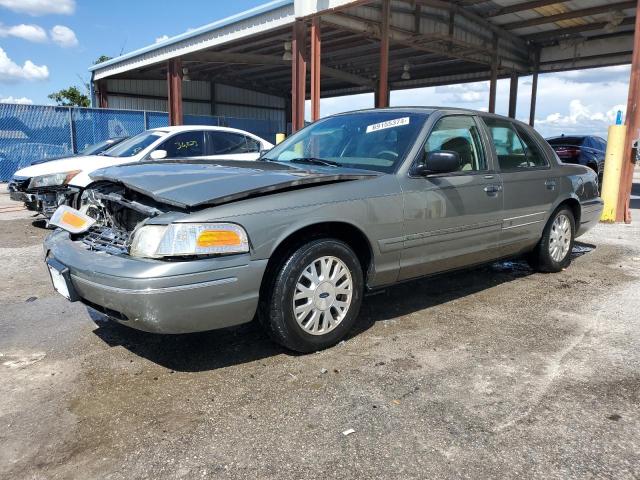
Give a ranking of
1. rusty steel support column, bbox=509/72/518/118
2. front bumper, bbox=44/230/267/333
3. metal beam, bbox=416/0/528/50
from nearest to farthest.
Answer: front bumper, bbox=44/230/267/333, metal beam, bbox=416/0/528/50, rusty steel support column, bbox=509/72/518/118

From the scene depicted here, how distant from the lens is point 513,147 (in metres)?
4.72

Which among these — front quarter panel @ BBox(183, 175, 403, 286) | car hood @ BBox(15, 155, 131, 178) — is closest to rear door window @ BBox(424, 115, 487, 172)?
front quarter panel @ BBox(183, 175, 403, 286)

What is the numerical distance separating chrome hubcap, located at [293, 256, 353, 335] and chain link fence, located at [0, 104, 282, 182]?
44.4 feet

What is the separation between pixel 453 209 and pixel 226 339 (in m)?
1.91

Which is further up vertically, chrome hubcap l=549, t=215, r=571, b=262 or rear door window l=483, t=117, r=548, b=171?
rear door window l=483, t=117, r=548, b=171

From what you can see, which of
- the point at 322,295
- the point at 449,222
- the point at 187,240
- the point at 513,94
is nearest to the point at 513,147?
the point at 449,222

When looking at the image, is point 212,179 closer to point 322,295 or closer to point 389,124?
point 322,295

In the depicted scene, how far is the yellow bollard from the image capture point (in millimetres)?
8688

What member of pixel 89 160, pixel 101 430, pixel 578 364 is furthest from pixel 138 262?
pixel 89 160

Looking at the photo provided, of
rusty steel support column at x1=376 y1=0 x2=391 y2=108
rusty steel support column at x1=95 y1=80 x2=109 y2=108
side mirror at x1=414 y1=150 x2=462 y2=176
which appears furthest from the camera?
rusty steel support column at x1=95 y1=80 x2=109 y2=108

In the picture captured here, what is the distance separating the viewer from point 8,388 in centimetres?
286

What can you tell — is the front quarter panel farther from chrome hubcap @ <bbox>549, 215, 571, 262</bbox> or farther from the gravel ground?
chrome hubcap @ <bbox>549, 215, 571, 262</bbox>

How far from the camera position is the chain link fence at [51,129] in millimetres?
15312

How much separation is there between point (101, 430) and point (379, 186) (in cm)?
216
